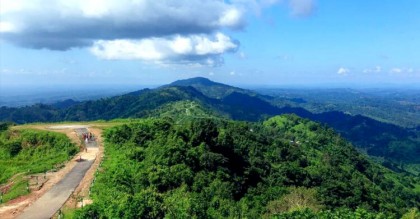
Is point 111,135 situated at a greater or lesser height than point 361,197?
greater

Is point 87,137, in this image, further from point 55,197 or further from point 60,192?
point 55,197

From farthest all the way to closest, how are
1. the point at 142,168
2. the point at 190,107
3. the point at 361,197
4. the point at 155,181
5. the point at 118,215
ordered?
the point at 190,107
the point at 361,197
the point at 142,168
the point at 155,181
the point at 118,215

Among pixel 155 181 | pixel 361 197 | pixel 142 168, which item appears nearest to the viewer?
pixel 155 181

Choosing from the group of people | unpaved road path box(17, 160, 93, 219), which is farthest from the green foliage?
unpaved road path box(17, 160, 93, 219)

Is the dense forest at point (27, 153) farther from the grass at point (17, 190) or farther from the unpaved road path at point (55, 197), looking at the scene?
the unpaved road path at point (55, 197)

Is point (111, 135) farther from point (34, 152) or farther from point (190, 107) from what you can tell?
point (190, 107)

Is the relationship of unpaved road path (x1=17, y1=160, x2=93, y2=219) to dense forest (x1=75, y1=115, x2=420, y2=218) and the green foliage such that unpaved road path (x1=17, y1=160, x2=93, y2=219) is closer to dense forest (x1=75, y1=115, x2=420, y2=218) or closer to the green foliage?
dense forest (x1=75, y1=115, x2=420, y2=218)

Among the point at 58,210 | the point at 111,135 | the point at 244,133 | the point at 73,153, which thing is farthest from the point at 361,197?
the point at 58,210
